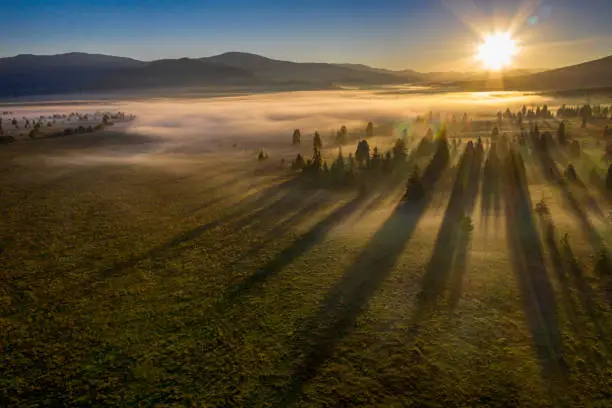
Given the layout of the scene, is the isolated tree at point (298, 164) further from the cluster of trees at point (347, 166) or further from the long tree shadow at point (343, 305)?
the long tree shadow at point (343, 305)

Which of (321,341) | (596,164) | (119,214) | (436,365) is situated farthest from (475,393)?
(596,164)

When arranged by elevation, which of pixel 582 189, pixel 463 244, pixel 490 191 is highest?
pixel 582 189

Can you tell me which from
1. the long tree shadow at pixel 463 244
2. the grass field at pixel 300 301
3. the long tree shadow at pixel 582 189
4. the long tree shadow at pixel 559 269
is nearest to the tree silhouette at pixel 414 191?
the grass field at pixel 300 301

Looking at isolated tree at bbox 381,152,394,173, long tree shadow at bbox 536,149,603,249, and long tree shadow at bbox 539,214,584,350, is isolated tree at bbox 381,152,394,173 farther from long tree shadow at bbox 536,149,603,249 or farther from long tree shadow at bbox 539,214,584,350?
long tree shadow at bbox 539,214,584,350

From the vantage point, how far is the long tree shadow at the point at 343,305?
19192 millimetres

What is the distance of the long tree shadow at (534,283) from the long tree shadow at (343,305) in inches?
345

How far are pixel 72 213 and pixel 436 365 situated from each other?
125 feet

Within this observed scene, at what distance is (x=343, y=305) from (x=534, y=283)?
13.5 metres

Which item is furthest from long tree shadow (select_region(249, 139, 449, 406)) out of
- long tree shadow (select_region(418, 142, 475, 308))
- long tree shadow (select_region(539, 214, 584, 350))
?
long tree shadow (select_region(539, 214, 584, 350))

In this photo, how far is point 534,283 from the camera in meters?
27.7

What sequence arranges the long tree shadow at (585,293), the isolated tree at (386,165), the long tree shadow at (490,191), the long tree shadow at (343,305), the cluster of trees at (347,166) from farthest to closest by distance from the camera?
the isolated tree at (386,165)
the cluster of trees at (347,166)
the long tree shadow at (490,191)
the long tree shadow at (585,293)
the long tree shadow at (343,305)

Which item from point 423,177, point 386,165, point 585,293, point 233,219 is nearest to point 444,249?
point 585,293

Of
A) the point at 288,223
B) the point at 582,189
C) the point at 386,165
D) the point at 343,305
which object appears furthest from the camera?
the point at 386,165

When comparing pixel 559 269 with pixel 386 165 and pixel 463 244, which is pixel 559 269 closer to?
pixel 463 244
